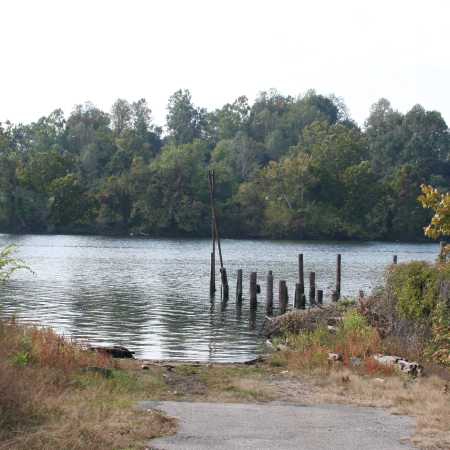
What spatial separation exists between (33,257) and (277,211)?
53.1 meters

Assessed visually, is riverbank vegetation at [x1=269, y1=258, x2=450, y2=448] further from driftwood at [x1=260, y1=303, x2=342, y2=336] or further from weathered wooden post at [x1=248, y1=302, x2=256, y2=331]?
weathered wooden post at [x1=248, y1=302, x2=256, y2=331]

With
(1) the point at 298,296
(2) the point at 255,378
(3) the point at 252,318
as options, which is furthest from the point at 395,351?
(1) the point at 298,296

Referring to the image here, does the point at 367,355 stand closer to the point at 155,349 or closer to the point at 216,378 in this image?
the point at 216,378

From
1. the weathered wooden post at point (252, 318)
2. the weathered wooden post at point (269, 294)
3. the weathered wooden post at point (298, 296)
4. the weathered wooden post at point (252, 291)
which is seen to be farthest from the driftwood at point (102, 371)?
the weathered wooden post at point (252, 291)

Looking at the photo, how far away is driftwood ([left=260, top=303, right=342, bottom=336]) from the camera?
56.9 feet

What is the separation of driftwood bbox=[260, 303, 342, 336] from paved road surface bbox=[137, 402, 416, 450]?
830 centimetres

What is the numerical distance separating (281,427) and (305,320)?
1032 cm

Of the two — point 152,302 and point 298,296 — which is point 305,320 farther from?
point 152,302

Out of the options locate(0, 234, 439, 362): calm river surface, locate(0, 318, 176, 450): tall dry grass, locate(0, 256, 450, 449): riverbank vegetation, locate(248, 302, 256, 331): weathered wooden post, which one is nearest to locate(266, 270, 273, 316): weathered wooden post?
locate(0, 234, 439, 362): calm river surface

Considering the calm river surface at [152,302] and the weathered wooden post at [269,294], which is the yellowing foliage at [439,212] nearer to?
the calm river surface at [152,302]

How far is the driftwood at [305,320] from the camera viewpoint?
683 inches

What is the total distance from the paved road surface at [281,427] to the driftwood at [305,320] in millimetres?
8300

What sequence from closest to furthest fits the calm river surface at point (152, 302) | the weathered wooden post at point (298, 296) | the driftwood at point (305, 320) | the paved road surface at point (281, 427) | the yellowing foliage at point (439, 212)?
1. the paved road surface at point (281, 427)
2. the yellowing foliage at point (439, 212)
3. the driftwood at point (305, 320)
4. the calm river surface at point (152, 302)
5. the weathered wooden post at point (298, 296)

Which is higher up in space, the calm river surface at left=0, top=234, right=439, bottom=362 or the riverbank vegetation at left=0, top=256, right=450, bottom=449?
the riverbank vegetation at left=0, top=256, right=450, bottom=449
